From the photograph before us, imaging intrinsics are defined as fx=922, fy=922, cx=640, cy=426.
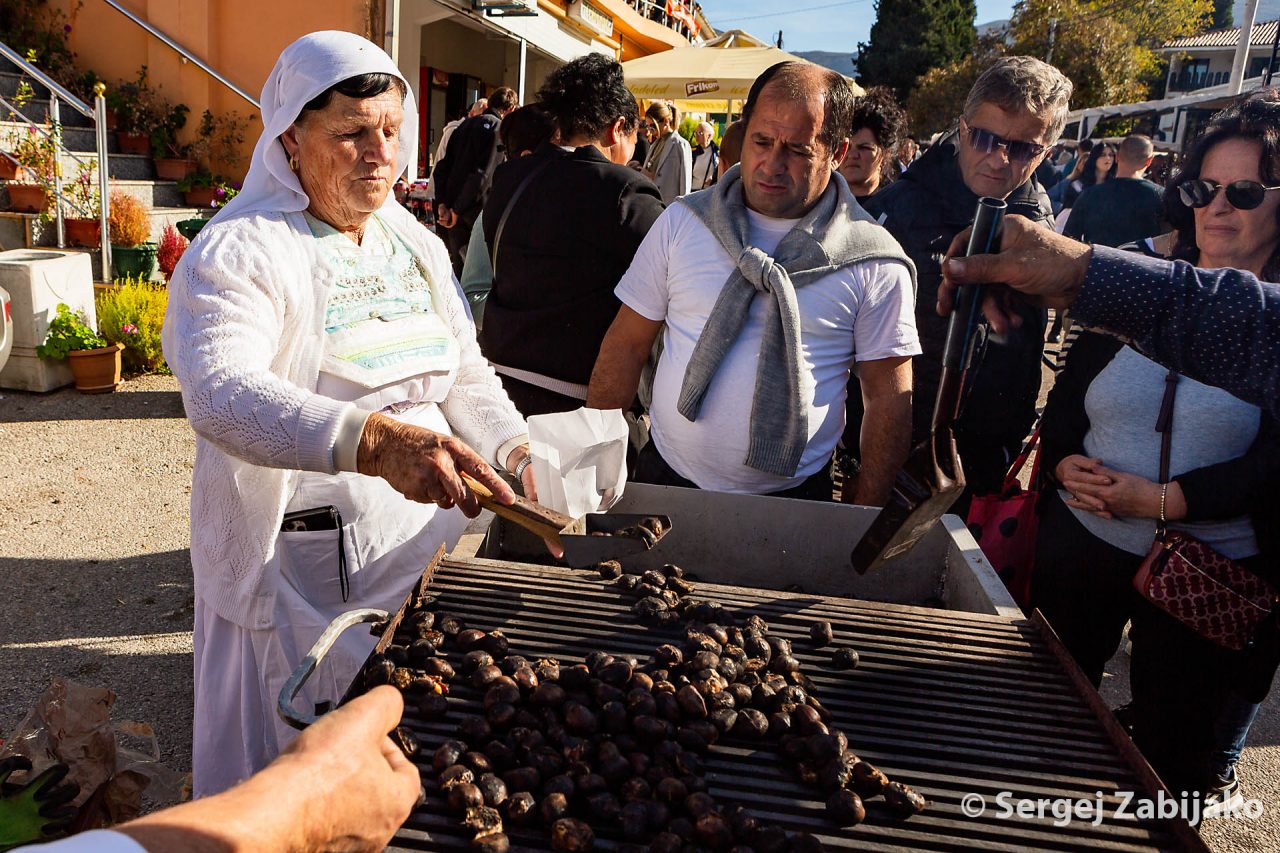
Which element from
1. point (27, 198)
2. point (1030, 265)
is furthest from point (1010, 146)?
point (27, 198)

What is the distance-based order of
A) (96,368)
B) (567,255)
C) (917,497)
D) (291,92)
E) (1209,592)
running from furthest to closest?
(96,368) < (567,255) < (1209,592) < (291,92) < (917,497)

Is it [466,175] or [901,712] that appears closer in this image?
[901,712]

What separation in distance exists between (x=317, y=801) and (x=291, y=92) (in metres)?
1.63

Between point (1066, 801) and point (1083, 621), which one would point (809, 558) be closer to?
point (1083, 621)

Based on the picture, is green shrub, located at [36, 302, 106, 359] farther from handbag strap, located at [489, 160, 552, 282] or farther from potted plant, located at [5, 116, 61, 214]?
handbag strap, located at [489, 160, 552, 282]

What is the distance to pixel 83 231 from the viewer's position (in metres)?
8.15

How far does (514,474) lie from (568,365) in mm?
1186

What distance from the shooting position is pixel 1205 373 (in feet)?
5.73

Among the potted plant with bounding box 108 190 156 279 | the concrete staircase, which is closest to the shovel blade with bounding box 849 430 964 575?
the concrete staircase

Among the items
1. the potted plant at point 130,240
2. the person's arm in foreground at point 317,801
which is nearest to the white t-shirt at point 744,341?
the person's arm in foreground at point 317,801

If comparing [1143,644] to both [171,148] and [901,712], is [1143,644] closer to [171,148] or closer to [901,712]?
[901,712]

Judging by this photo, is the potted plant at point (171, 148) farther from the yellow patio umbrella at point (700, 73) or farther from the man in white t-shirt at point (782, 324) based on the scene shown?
the man in white t-shirt at point (782, 324)

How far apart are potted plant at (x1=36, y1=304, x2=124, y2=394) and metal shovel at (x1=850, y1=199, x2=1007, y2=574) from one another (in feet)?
19.9

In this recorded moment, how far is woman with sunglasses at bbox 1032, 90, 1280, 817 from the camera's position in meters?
2.34
